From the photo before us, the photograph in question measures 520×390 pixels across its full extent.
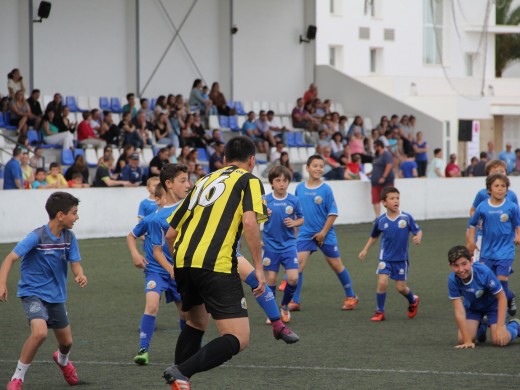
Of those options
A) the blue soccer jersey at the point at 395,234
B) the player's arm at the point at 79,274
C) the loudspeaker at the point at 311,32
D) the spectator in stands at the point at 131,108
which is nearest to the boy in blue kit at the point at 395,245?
the blue soccer jersey at the point at 395,234

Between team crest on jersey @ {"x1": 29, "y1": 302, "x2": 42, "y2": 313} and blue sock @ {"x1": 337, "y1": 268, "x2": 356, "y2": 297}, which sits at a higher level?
team crest on jersey @ {"x1": 29, "y1": 302, "x2": 42, "y2": 313}

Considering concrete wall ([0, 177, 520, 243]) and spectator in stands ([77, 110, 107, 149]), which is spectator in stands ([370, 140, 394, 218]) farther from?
spectator in stands ([77, 110, 107, 149])

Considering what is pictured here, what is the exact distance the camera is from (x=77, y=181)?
2086cm

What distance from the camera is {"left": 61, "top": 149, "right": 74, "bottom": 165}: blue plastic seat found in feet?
75.7

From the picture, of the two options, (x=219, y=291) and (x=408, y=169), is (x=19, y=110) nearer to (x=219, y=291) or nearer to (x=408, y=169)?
(x=408, y=169)

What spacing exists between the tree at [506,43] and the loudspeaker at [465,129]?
28673 mm

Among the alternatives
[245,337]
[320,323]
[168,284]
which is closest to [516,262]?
[320,323]

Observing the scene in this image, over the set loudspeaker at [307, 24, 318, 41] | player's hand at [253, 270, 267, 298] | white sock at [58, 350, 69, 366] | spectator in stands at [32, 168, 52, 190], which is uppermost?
loudspeaker at [307, 24, 318, 41]

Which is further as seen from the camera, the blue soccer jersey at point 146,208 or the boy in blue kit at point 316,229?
the boy in blue kit at point 316,229

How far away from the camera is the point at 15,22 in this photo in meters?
26.5

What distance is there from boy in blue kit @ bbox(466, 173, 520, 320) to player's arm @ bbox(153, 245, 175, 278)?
318 centimetres

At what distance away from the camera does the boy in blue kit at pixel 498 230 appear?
408 inches

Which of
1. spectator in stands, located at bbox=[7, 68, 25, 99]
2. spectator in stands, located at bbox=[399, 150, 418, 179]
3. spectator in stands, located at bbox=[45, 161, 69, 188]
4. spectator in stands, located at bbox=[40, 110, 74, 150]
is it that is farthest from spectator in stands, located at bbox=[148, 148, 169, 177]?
spectator in stands, located at bbox=[399, 150, 418, 179]

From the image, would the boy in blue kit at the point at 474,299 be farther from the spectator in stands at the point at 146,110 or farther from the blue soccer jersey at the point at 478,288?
the spectator in stands at the point at 146,110
